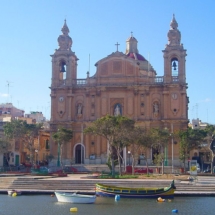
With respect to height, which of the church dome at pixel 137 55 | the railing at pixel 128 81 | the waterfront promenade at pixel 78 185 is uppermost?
the church dome at pixel 137 55

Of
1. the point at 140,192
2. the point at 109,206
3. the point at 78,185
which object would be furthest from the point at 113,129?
the point at 109,206

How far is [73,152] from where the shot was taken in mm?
68188

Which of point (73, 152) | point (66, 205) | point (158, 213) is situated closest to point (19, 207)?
point (66, 205)

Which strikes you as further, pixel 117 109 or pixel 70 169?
pixel 117 109

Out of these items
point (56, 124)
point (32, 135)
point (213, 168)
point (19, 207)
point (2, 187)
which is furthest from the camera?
point (56, 124)

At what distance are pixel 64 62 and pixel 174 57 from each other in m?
17.3

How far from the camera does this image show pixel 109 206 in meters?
30.6

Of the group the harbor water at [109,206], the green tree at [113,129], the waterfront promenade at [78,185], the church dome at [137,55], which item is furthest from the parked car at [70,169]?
the church dome at [137,55]

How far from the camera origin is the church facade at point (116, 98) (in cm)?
6606

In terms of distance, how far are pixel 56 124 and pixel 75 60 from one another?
11.0 meters

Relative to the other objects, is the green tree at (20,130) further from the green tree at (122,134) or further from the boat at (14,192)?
the boat at (14,192)

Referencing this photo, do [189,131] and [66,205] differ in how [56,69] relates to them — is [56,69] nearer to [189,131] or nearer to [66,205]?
[189,131]

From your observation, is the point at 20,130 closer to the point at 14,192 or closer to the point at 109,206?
the point at 14,192

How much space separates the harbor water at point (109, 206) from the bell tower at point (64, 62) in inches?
1470
